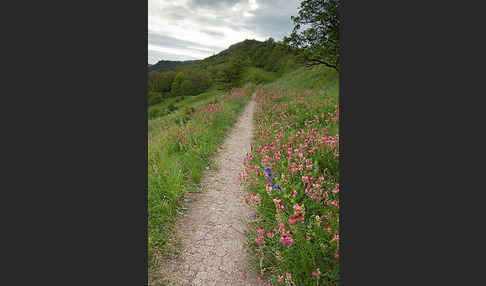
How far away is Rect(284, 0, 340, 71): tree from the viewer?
8875 mm

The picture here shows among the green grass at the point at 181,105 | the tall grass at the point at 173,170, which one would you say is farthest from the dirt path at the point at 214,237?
the green grass at the point at 181,105

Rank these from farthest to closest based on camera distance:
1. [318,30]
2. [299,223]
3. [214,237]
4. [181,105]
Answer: [181,105] < [318,30] < [214,237] < [299,223]

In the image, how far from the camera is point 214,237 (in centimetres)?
380

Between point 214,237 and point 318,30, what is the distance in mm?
9474

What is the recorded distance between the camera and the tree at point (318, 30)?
8.88 m

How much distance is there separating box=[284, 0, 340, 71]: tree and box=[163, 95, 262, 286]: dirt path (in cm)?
712

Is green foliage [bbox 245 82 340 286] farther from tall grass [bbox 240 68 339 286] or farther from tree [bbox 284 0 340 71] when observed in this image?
tree [bbox 284 0 340 71]

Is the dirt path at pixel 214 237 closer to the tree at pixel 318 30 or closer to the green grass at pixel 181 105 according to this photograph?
the tree at pixel 318 30

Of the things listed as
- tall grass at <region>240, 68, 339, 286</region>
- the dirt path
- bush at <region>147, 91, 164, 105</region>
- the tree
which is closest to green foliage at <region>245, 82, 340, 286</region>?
tall grass at <region>240, 68, 339, 286</region>

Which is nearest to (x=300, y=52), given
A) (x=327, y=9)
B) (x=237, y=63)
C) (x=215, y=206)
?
(x=327, y=9)

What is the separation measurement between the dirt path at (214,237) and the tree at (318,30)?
7.12 m

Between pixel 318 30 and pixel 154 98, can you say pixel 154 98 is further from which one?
pixel 318 30

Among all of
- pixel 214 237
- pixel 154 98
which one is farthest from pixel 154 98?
pixel 214 237

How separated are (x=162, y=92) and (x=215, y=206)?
9280 centimetres
